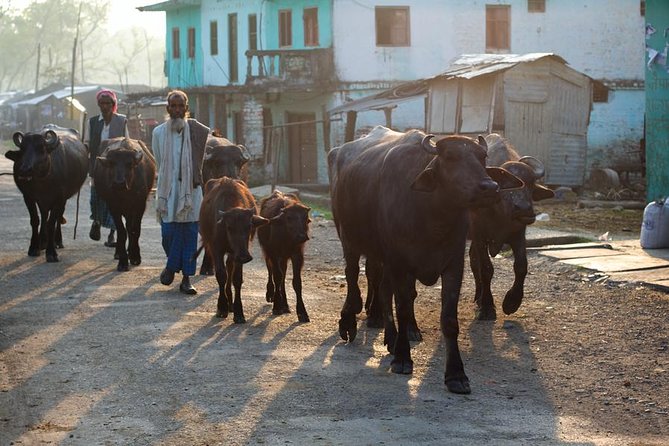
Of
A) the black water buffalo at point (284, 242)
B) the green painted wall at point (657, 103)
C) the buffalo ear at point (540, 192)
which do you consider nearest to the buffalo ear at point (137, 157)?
the black water buffalo at point (284, 242)

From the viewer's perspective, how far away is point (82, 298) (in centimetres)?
1088

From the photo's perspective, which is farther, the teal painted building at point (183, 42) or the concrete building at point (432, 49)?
the teal painted building at point (183, 42)

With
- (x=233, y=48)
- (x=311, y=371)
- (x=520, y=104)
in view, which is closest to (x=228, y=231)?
(x=311, y=371)

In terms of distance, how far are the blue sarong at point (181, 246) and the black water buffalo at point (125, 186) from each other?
4.91 ft

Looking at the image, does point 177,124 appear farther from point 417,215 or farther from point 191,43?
point 191,43

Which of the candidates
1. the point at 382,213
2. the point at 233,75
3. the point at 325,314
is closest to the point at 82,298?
the point at 325,314

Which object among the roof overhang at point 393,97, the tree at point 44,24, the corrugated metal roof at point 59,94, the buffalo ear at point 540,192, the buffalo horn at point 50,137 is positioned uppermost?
the tree at point 44,24

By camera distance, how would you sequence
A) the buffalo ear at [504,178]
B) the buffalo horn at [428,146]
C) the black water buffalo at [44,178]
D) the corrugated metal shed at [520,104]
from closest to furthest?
the buffalo horn at [428,146] < the buffalo ear at [504,178] < the black water buffalo at [44,178] < the corrugated metal shed at [520,104]

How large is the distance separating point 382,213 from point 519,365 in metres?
1.44

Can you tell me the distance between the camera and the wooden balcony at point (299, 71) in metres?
32.7

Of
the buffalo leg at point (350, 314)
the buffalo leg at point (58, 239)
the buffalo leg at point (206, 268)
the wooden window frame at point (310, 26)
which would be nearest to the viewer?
the buffalo leg at point (350, 314)

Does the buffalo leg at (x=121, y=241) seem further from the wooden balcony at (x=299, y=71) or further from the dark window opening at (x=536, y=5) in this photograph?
the dark window opening at (x=536, y=5)

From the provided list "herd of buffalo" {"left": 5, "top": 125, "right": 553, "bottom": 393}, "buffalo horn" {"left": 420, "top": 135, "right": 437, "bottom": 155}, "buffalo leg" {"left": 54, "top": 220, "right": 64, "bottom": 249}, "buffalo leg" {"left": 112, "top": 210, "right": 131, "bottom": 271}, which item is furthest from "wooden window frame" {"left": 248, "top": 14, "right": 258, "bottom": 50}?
"buffalo horn" {"left": 420, "top": 135, "right": 437, "bottom": 155}

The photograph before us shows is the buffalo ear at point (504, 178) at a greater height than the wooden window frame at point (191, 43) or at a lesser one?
lesser
